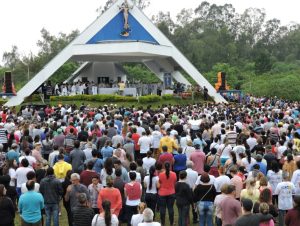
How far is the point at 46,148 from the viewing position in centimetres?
1360

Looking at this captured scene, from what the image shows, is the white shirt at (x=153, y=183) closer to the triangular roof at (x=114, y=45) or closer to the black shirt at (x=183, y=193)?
the black shirt at (x=183, y=193)

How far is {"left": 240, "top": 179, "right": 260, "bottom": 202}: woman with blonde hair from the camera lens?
8.84 metres

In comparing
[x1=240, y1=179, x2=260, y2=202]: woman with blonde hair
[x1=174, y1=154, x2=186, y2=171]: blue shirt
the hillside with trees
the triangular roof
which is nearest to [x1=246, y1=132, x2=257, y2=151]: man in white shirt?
[x1=174, y1=154, x2=186, y2=171]: blue shirt

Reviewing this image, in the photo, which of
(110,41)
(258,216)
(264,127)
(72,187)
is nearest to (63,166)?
(72,187)

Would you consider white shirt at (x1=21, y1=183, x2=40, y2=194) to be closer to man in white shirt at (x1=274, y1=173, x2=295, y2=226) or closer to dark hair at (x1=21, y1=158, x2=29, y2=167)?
dark hair at (x1=21, y1=158, x2=29, y2=167)

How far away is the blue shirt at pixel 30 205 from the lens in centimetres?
855

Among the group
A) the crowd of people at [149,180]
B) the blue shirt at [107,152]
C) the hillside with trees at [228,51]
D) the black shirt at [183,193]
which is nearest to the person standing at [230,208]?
the crowd of people at [149,180]

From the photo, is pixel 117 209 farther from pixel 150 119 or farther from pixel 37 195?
pixel 150 119

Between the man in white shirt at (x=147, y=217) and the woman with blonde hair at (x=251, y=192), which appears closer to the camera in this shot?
the man in white shirt at (x=147, y=217)

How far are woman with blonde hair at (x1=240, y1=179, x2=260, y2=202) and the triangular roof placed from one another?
82.4 ft

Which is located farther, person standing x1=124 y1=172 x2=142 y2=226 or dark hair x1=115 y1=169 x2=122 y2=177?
dark hair x1=115 y1=169 x2=122 y2=177

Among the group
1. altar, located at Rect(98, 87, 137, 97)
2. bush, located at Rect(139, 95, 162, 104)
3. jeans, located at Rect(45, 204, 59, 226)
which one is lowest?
jeans, located at Rect(45, 204, 59, 226)

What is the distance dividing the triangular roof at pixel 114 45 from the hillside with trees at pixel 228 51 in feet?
44.6

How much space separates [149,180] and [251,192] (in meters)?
2.26
